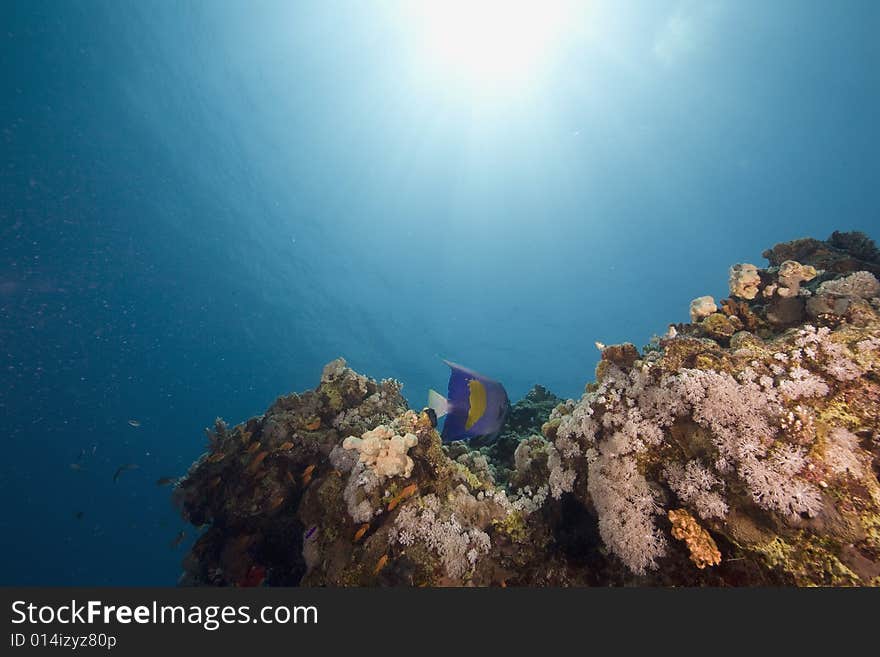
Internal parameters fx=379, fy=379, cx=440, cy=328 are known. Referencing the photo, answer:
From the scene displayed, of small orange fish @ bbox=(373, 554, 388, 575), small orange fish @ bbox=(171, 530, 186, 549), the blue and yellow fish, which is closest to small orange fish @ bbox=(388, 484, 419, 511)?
small orange fish @ bbox=(373, 554, 388, 575)

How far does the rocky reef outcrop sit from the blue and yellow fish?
502 mm

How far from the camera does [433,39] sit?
30.0m

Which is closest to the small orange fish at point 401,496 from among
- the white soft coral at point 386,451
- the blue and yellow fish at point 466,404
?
the white soft coral at point 386,451

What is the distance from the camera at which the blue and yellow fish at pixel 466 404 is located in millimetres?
3748

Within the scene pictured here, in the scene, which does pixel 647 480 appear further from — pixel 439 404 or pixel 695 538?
pixel 439 404

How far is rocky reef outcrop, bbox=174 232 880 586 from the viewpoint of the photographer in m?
2.45

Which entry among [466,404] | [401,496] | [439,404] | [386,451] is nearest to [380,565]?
[401,496]

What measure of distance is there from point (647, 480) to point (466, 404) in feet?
5.37

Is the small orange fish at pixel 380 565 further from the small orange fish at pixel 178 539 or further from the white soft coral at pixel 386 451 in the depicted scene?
the small orange fish at pixel 178 539

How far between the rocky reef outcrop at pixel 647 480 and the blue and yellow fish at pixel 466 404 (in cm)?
50

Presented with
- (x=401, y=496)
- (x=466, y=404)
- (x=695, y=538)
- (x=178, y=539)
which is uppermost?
(x=466, y=404)

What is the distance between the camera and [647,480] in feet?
9.89

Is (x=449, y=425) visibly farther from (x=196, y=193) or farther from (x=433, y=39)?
(x=196, y=193)

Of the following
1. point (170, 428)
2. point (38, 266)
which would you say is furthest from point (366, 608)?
point (170, 428)
